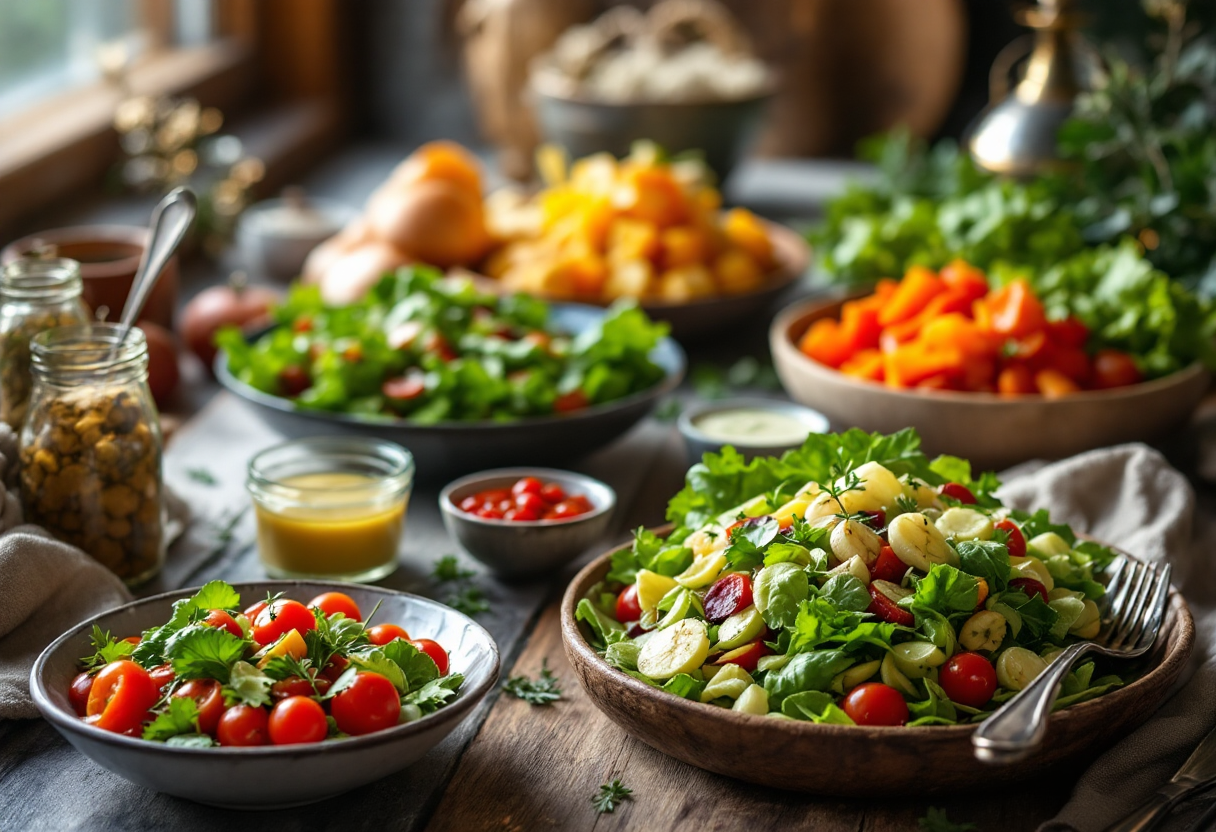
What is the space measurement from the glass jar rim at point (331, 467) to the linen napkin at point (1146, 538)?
87 cm

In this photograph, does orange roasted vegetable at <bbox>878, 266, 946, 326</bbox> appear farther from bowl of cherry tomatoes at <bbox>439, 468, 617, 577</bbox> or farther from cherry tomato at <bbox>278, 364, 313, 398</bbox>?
cherry tomato at <bbox>278, 364, 313, 398</bbox>

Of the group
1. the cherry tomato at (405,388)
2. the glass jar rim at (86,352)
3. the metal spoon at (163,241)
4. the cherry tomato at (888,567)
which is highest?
the metal spoon at (163,241)

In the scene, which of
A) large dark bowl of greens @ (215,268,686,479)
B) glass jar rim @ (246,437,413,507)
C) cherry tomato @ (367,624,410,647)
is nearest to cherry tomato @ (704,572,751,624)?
cherry tomato @ (367,624,410,647)

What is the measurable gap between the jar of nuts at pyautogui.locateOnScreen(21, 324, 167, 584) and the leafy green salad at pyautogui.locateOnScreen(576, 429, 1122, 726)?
62 cm

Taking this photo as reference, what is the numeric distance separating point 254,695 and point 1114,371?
58.8 inches

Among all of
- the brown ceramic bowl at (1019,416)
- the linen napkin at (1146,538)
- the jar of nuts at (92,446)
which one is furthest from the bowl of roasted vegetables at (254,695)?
the brown ceramic bowl at (1019,416)

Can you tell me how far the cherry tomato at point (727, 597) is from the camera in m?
1.38

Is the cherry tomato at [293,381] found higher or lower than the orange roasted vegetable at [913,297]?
lower

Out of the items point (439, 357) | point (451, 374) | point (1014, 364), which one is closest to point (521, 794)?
point (451, 374)

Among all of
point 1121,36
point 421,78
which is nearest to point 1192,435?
point 1121,36

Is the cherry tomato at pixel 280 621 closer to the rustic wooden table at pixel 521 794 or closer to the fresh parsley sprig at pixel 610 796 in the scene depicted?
the rustic wooden table at pixel 521 794

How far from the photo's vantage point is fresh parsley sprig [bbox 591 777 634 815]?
1.32 meters

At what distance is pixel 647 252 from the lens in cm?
279

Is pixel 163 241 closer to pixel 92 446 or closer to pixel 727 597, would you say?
pixel 92 446
